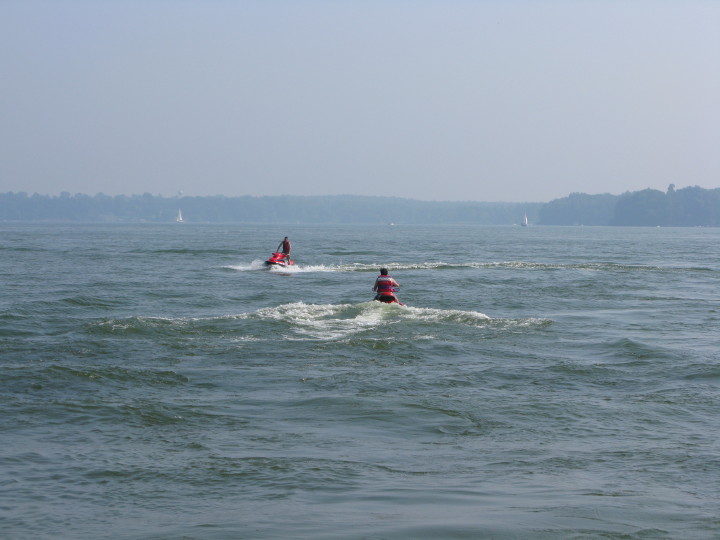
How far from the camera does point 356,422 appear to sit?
1230 cm

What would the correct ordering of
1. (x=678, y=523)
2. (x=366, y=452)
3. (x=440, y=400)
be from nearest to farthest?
1. (x=678, y=523)
2. (x=366, y=452)
3. (x=440, y=400)

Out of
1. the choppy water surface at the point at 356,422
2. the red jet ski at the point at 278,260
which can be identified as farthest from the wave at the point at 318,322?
the red jet ski at the point at 278,260

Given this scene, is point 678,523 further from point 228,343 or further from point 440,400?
point 228,343

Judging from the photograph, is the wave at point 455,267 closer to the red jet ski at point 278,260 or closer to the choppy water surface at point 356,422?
the red jet ski at point 278,260

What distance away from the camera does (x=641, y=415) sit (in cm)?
1278

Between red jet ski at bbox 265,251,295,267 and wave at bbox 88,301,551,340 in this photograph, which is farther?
red jet ski at bbox 265,251,295,267

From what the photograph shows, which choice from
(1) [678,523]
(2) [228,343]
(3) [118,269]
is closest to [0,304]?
(2) [228,343]

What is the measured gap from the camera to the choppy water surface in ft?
27.8

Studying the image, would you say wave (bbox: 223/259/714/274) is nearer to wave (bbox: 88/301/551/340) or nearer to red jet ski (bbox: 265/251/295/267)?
red jet ski (bbox: 265/251/295/267)

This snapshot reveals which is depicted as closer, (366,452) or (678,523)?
(678,523)

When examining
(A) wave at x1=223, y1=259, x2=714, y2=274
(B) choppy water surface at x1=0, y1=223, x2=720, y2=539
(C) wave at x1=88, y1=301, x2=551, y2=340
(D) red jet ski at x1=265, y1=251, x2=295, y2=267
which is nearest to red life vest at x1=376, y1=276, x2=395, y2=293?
(C) wave at x1=88, y1=301, x2=551, y2=340

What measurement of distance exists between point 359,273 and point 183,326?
71.1ft

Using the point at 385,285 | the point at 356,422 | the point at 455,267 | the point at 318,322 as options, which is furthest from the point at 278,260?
the point at 356,422

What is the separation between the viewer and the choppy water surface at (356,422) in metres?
8.48
